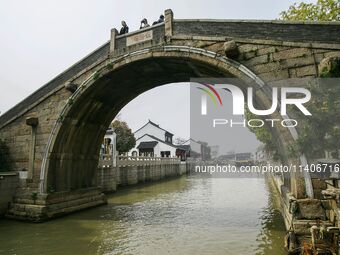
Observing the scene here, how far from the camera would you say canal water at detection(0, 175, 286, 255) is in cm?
787

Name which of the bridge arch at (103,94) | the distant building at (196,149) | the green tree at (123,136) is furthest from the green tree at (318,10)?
the distant building at (196,149)

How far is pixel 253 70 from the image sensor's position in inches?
354

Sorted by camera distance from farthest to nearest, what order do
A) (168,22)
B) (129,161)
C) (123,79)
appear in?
(129,161) → (123,79) → (168,22)

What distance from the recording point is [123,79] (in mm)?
12742

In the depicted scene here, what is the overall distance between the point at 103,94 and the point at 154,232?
6751 mm

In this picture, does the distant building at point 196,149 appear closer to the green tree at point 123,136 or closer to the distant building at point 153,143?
the distant building at point 153,143

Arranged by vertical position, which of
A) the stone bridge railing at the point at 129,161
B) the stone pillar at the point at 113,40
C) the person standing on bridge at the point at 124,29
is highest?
the person standing on bridge at the point at 124,29

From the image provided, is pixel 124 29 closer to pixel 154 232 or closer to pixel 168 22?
pixel 168 22

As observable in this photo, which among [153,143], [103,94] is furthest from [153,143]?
[103,94]

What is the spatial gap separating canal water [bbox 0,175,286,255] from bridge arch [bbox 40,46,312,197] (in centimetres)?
212

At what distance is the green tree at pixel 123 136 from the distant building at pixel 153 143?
24.1 feet

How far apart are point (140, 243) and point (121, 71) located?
687cm

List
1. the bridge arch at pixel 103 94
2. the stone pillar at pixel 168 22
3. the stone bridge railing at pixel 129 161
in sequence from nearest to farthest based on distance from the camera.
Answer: the bridge arch at pixel 103 94
the stone pillar at pixel 168 22
the stone bridge railing at pixel 129 161

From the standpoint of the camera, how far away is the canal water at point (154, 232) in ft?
25.8
